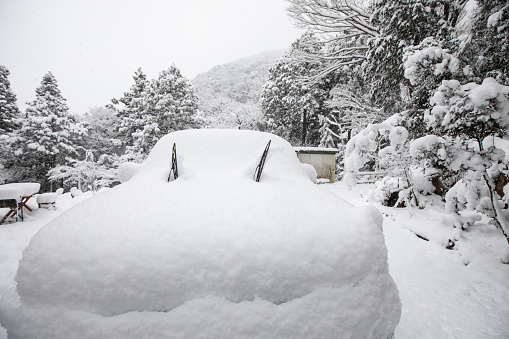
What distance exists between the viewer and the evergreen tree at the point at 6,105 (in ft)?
56.6

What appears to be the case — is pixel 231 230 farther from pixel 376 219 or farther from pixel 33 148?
pixel 33 148

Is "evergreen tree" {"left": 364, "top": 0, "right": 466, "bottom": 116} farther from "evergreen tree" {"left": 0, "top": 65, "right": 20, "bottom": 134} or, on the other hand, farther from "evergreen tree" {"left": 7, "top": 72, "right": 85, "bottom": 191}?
"evergreen tree" {"left": 0, "top": 65, "right": 20, "bottom": 134}

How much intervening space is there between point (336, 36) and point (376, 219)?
10981 mm

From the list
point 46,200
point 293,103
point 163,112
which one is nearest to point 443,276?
point 46,200

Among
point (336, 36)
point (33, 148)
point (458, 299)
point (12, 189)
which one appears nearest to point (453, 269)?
point (458, 299)

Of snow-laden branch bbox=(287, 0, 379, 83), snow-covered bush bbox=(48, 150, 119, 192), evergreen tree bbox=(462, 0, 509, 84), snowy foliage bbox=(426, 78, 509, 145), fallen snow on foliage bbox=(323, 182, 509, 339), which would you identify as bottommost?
snow-covered bush bbox=(48, 150, 119, 192)

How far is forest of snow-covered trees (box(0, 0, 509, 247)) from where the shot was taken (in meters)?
2.90

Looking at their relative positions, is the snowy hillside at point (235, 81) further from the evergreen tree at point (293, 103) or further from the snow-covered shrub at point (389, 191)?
the snow-covered shrub at point (389, 191)

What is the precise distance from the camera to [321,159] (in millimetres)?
13336

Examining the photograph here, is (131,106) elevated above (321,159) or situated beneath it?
elevated above

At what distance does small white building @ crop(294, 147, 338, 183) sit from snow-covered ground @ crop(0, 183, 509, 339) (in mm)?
8510

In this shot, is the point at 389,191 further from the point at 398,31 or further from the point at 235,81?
the point at 235,81

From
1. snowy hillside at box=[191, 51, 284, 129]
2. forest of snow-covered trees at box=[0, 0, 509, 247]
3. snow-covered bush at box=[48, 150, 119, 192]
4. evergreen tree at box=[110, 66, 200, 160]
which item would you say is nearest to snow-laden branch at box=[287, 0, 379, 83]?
forest of snow-covered trees at box=[0, 0, 509, 247]

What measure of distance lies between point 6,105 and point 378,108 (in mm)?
25296
